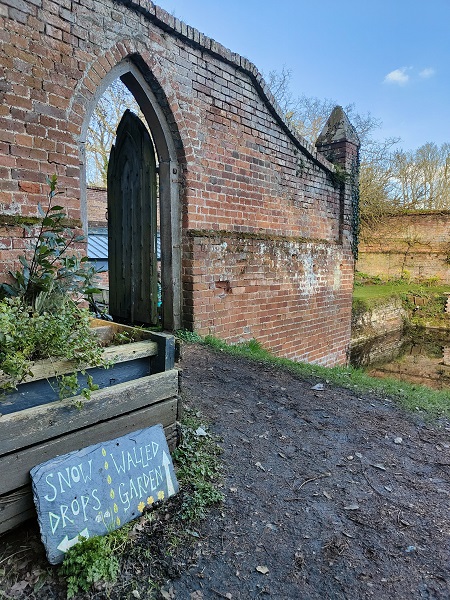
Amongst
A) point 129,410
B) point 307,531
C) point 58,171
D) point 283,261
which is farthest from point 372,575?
point 283,261

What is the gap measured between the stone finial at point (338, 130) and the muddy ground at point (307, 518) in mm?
5604

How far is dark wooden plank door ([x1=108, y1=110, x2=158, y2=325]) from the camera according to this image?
5.04m

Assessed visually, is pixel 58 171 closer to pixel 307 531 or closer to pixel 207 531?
pixel 207 531

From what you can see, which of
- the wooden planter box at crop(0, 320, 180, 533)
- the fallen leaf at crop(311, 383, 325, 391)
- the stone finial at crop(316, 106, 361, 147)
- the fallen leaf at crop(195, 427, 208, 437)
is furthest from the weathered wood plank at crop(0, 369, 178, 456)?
the stone finial at crop(316, 106, 361, 147)

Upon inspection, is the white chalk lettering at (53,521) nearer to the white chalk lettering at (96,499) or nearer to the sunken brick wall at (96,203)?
the white chalk lettering at (96,499)

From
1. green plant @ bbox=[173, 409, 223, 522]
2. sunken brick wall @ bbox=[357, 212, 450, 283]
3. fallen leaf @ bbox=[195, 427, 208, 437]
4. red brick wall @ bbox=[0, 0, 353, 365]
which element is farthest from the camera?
sunken brick wall @ bbox=[357, 212, 450, 283]

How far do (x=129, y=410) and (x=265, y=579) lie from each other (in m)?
1.01

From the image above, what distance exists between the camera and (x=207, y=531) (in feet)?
6.30

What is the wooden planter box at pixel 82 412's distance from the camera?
167 cm

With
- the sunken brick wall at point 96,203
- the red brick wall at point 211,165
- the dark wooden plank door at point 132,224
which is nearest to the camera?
the red brick wall at point 211,165

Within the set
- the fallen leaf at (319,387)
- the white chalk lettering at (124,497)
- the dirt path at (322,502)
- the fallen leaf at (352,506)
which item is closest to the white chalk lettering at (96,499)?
the white chalk lettering at (124,497)

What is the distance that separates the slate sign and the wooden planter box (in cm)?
7

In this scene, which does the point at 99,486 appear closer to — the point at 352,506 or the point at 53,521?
the point at 53,521

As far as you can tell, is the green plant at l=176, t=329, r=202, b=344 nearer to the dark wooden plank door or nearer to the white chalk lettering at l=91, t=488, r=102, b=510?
the dark wooden plank door
